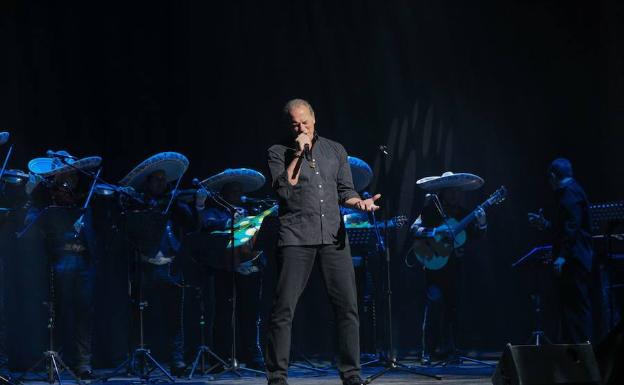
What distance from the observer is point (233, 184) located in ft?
27.8

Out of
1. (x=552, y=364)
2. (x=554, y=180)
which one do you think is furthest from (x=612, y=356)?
(x=554, y=180)

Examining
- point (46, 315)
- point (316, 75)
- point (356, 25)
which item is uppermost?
point (356, 25)

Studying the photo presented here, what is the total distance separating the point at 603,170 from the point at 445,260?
7.54 feet

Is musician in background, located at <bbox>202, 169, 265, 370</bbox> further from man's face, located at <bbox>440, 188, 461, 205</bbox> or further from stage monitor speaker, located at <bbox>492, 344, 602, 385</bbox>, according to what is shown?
stage monitor speaker, located at <bbox>492, 344, 602, 385</bbox>

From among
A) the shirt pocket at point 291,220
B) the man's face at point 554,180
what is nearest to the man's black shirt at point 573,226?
the man's face at point 554,180

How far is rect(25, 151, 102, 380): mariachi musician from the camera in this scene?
7691 mm

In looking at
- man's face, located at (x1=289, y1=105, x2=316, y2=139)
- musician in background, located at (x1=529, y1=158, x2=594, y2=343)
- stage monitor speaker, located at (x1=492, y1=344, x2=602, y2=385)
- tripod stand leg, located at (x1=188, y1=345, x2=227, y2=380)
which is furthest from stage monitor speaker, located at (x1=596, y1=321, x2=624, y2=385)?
tripod stand leg, located at (x1=188, y1=345, x2=227, y2=380)

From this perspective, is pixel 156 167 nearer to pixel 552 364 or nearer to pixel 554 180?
pixel 554 180

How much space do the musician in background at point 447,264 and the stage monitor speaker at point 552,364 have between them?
4.41 m

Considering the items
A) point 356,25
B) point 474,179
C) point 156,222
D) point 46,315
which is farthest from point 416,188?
point 46,315

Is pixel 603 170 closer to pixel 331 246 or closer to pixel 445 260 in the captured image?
pixel 445 260

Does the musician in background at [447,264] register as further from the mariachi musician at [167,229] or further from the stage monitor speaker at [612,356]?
the stage monitor speaker at [612,356]

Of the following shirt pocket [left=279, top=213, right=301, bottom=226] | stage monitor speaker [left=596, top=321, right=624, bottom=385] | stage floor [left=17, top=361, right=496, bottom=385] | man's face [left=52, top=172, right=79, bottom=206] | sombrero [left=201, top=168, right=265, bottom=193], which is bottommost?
stage floor [left=17, top=361, right=496, bottom=385]

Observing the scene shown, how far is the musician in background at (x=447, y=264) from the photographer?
8906mm
